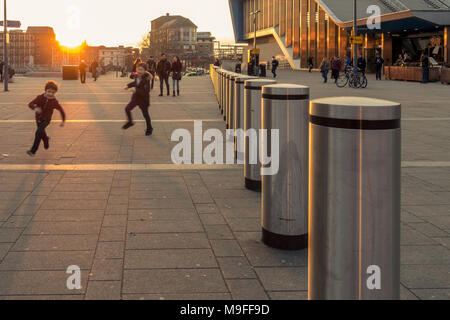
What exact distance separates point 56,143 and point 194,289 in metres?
7.31

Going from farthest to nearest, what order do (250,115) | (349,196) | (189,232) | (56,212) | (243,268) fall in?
(250,115), (56,212), (189,232), (243,268), (349,196)

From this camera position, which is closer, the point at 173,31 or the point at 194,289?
the point at 194,289

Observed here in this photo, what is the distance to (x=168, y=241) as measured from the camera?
4.54 meters

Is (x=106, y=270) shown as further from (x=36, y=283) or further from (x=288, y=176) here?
(x=288, y=176)

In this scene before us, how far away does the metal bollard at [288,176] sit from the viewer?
4.34 m

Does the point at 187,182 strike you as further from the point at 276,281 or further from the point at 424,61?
the point at 424,61

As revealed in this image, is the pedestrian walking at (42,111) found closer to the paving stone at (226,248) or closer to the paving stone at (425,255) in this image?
the paving stone at (226,248)

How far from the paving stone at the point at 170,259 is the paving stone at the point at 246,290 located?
1.18 feet

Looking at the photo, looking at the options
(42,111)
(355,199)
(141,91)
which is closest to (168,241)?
(355,199)

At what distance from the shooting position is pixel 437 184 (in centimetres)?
679

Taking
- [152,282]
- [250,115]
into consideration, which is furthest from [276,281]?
[250,115]

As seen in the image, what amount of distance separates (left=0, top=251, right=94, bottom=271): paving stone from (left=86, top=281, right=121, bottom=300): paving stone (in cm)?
36

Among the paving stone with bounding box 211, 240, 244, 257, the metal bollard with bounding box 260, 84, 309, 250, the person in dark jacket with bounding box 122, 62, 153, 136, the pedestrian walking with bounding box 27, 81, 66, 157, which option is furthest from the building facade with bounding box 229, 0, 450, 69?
the paving stone with bounding box 211, 240, 244, 257

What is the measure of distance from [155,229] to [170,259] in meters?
0.82
